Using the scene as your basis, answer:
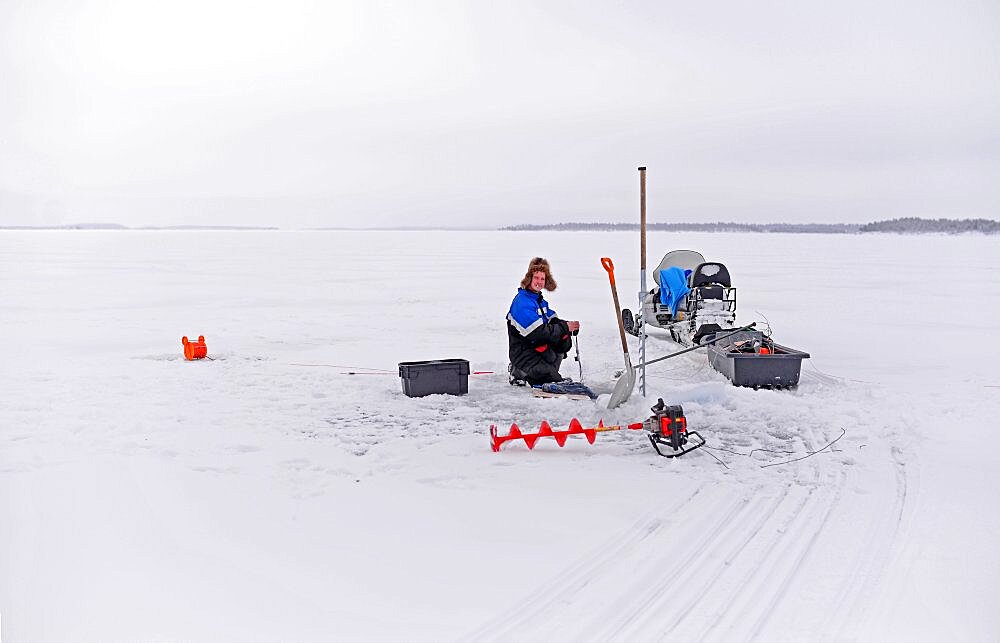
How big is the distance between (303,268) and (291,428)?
18532mm

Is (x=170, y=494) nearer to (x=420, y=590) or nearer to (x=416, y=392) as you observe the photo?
(x=420, y=590)

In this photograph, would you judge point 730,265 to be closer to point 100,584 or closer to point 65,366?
point 65,366

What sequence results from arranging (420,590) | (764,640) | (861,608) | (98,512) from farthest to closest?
(98,512) → (420,590) → (861,608) → (764,640)

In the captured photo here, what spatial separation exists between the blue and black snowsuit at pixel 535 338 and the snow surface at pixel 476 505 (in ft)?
1.03

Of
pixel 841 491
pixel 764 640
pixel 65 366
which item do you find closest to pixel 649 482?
pixel 841 491

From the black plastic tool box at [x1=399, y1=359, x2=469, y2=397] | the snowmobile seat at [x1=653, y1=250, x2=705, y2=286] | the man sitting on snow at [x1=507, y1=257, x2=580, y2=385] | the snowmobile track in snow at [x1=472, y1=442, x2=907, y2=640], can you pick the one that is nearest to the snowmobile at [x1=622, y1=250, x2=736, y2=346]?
the snowmobile seat at [x1=653, y1=250, x2=705, y2=286]

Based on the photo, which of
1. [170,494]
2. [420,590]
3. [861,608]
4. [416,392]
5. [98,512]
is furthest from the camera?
[416,392]

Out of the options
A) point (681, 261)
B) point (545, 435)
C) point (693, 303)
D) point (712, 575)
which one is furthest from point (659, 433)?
point (681, 261)

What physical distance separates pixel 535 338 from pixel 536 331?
76 millimetres

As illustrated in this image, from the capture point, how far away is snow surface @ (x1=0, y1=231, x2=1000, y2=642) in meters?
2.76

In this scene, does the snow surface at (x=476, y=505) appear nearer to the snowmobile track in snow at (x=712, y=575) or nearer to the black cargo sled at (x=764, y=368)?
the snowmobile track in snow at (x=712, y=575)

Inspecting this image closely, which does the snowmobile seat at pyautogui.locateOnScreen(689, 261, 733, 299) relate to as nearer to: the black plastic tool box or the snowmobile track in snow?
the black plastic tool box

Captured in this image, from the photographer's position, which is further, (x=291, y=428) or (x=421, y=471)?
(x=291, y=428)

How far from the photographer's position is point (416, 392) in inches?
239
